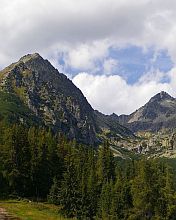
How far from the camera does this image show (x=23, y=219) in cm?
7306

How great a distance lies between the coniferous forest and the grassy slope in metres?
3.68

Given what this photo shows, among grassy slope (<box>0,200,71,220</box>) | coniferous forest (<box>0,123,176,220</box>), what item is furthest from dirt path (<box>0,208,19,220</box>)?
coniferous forest (<box>0,123,176,220</box>)

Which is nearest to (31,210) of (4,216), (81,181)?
(4,216)

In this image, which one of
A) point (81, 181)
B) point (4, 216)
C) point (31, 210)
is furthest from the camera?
point (81, 181)

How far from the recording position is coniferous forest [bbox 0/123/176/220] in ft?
308

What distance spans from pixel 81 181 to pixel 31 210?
63.5ft

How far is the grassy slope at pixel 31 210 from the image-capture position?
7919cm

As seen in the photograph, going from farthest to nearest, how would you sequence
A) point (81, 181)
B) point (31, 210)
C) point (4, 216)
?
point (81, 181)
point (31, 210)
point (4, 216)

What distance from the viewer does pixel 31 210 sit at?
3413 inches

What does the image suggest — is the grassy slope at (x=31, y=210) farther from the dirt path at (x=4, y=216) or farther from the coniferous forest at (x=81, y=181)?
the coniferous forest at (x=81, y=181)

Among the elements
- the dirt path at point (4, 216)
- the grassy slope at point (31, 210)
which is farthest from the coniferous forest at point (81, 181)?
the dirt path at point (4, 216)

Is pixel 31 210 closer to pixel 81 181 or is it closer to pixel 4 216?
pixel 4 216

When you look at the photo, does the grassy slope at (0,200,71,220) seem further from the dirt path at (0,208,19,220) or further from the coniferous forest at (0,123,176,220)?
the coniferous forest at (0,123,176,220)

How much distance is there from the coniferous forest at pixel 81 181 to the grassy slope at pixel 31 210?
145 inches
